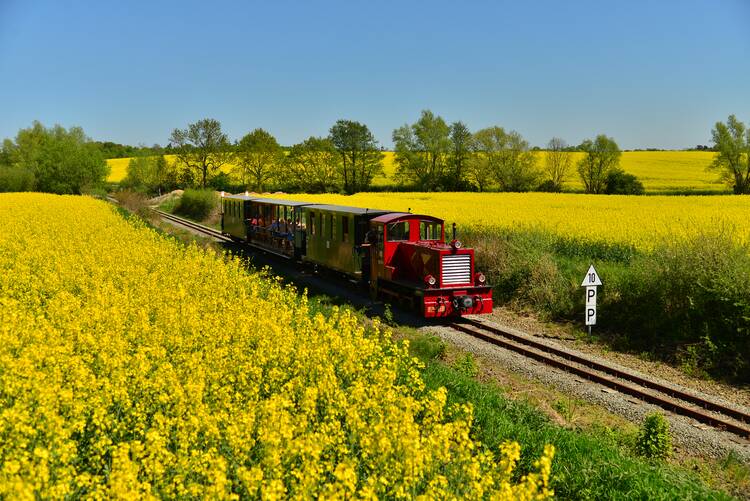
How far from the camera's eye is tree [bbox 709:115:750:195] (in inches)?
2218

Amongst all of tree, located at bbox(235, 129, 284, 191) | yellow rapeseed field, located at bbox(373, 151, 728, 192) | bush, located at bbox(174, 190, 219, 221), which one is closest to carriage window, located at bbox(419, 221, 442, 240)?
bush, located at bbox(174, 190, 219, 221)

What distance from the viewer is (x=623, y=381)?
12219 mm

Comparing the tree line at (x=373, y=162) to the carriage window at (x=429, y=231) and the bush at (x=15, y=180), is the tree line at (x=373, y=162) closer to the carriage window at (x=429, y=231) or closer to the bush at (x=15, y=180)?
the bush at (x=15, y=180)

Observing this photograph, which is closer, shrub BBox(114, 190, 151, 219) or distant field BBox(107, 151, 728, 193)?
shrub BBox(114, 190, 151, 219)

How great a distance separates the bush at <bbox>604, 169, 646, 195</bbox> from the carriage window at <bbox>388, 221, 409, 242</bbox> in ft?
151

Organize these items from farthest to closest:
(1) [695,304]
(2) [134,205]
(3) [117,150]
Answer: (3) [117,150] → (2) [134,205] → (1) [695,304]

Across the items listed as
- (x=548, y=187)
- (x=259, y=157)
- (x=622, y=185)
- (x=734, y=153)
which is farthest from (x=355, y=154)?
(x=734, y=153)

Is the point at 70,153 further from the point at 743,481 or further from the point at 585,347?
the point at 743,481

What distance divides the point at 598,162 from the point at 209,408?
216ft

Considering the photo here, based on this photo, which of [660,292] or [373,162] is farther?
[373,162]

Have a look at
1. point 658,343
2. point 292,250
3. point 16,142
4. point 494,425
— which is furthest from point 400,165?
point 16,142

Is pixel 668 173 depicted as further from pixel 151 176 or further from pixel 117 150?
pixel 117 150

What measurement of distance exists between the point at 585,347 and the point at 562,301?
287 centimetres

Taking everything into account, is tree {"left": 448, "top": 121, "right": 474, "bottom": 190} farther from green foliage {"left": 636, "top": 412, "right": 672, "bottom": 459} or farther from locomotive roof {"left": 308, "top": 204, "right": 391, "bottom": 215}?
green foliage {"left": 636, "top": 412, "right": 672, "bottom": 459}
